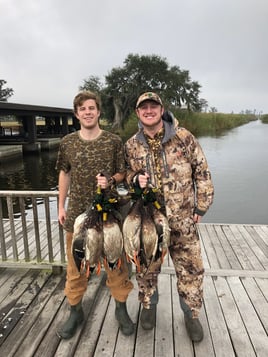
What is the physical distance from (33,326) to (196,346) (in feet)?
4.56

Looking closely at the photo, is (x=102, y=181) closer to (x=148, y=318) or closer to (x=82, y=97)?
(x=82, y=97)

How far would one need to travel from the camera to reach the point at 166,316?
2.61 metres

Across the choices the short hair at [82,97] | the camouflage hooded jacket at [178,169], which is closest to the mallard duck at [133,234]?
the camouflage hooded jacket at [178,169]

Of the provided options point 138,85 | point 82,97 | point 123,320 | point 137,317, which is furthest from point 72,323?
point 138,85

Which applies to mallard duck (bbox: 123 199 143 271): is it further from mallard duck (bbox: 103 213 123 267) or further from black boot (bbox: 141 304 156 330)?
black boot (bbox: 141 304 156 330)

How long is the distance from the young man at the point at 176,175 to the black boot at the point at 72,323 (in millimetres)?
760

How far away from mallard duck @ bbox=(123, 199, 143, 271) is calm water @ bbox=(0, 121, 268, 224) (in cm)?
665

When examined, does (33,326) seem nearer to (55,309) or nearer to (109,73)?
(55,309)

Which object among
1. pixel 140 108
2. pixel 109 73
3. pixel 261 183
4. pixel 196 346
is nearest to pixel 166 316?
pixel 196 346

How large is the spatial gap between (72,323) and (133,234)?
3.88ft

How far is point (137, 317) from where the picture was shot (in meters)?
2.62

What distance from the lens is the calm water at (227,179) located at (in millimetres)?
8836

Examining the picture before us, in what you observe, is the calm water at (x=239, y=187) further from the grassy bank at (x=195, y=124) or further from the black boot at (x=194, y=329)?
the grassy bank at (x=195, y=124)

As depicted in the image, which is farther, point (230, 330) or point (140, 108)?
point (230, 330)
